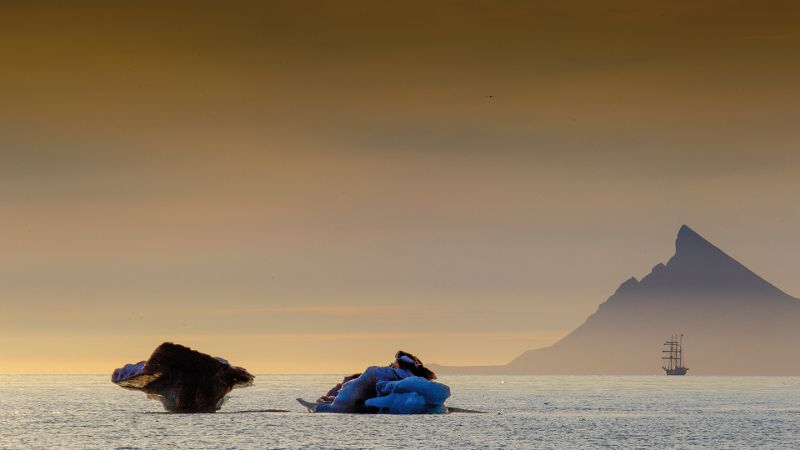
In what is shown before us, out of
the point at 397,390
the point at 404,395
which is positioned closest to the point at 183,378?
the point at 397,390

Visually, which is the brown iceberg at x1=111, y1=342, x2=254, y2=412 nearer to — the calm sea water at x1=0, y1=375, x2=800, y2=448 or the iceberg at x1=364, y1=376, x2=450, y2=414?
the calm sea water at x1=0, y1=375, x2=800, y2=448

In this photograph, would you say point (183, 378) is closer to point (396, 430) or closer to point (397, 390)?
point (397, 390)

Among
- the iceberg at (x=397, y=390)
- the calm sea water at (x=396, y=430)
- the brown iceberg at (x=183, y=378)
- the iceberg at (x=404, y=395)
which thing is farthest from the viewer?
the iceberg at (x=404, y=395)

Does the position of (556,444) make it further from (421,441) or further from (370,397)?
(370,397)

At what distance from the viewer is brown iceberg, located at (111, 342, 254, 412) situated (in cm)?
11800

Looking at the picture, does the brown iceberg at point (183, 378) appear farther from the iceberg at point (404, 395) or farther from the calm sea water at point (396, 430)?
the iceberg at point (404, 395)

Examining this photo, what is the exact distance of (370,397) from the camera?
129 meters

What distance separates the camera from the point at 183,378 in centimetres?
12238


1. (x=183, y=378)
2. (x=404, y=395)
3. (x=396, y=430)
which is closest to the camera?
(x=396, y=430)

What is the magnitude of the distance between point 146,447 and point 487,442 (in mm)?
26938

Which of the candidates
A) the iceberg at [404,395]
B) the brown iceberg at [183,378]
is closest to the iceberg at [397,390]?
the iceberg at [404,395]

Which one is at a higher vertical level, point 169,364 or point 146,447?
point 169,364

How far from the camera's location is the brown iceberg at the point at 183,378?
118000 millimetres

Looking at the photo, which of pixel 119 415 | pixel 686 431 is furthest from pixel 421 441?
pixel 119 415
